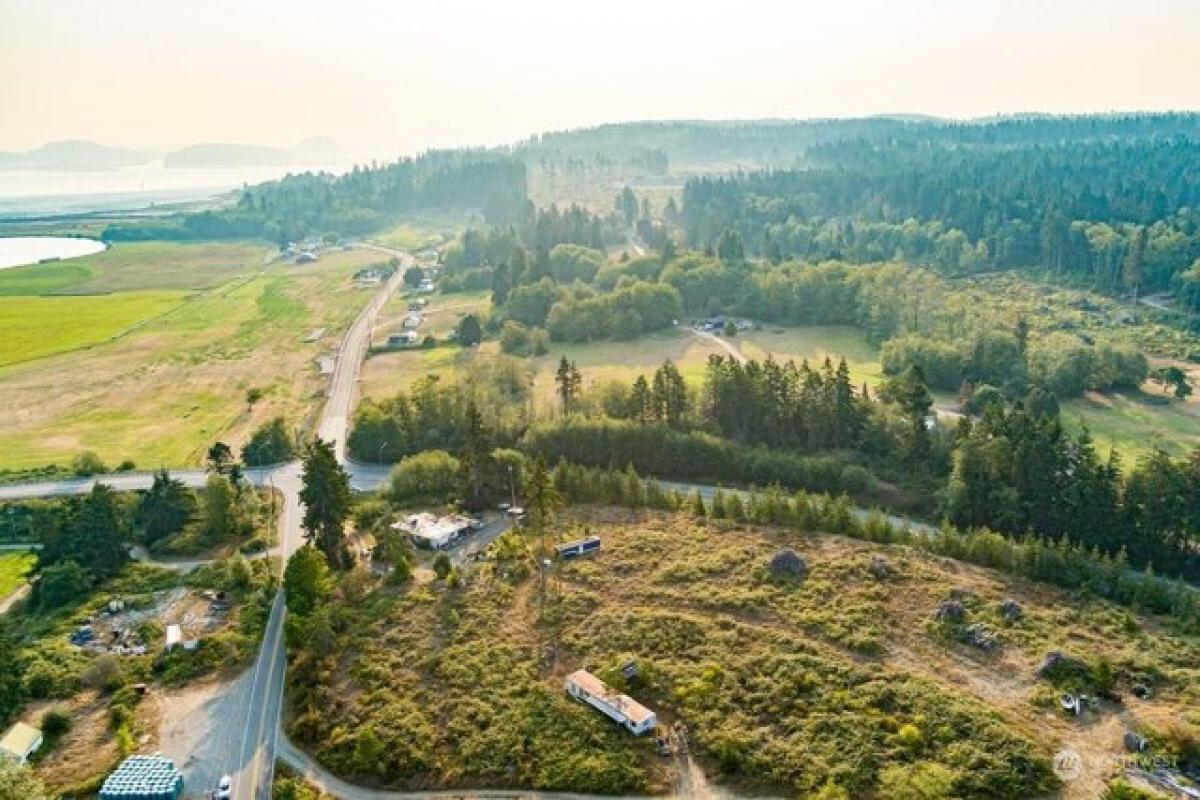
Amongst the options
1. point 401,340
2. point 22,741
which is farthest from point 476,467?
point 401,340

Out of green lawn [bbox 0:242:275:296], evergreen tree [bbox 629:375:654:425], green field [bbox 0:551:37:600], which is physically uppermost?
green lawn [bbox 0:242:275:296]

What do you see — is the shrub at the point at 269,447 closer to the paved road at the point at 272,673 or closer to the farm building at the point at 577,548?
the paved road at the point at 272,673

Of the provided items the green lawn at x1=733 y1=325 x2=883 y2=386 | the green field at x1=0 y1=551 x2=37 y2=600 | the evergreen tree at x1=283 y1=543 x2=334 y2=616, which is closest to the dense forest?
the green lawn at x1=733 y1=325 x2=883 y2=386

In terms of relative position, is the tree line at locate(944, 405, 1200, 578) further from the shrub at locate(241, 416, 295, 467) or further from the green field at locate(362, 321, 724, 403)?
the shrub at locate(241, 416, 295, 467)

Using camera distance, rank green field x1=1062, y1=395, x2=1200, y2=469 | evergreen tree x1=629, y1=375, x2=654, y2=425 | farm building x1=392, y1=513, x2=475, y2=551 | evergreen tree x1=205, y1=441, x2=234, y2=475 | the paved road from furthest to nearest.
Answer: green field x1=1062, y1=395, x2=1200, y2=469 < evergreen tree x1=629, y1=375, x2=654, y2=425 < evergreen tree x1=205, y1=441, x2=234, y2=475 < farm building x1=392, y1=513, x2=475, y2=551 < the paved road

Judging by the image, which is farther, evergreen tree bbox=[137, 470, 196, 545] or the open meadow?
the open meadow

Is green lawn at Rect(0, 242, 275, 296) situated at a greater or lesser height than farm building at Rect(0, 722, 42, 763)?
greater

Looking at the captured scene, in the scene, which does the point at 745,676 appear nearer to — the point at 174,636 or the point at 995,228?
the point at 174,636

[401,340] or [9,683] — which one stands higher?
[401,340]
